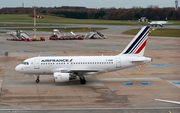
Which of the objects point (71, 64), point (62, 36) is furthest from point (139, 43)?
point (62, 36)

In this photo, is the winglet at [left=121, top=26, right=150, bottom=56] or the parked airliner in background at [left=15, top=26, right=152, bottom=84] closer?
the parked airliner in background at [left=15, top=26, right=152, bottom=84]

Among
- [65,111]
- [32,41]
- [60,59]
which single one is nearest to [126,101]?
[65,111]

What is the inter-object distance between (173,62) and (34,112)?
3394cm

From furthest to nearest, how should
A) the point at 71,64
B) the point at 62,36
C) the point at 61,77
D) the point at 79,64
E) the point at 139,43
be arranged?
the point at 62,36, the point at 139,43, the point at 79,64, the point at 71,64, the point at 61,77

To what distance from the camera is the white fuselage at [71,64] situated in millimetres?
31781

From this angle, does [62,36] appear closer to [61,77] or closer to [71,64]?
[71,64]

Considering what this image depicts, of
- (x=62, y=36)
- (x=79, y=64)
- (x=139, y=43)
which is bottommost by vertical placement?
(x=79, y=64)

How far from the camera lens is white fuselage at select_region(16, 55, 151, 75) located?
104 ft

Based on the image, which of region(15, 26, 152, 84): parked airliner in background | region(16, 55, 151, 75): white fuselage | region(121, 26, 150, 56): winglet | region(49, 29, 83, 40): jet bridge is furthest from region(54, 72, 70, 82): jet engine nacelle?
region(49, 29, 83, 40): jet bridge

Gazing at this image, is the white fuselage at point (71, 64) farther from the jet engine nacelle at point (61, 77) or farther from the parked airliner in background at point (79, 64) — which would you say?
the jet engine nacelle at point (61, 77)

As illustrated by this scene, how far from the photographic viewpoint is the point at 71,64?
3212cm

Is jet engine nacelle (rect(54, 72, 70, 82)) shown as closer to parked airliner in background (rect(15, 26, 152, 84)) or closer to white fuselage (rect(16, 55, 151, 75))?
parked airliner in background (rect(15, 26, 152, 84))

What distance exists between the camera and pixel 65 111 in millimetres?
22453

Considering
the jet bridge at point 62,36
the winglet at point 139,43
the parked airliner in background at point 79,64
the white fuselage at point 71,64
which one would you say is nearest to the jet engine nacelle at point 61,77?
the parked airliner in background at point 79,64
